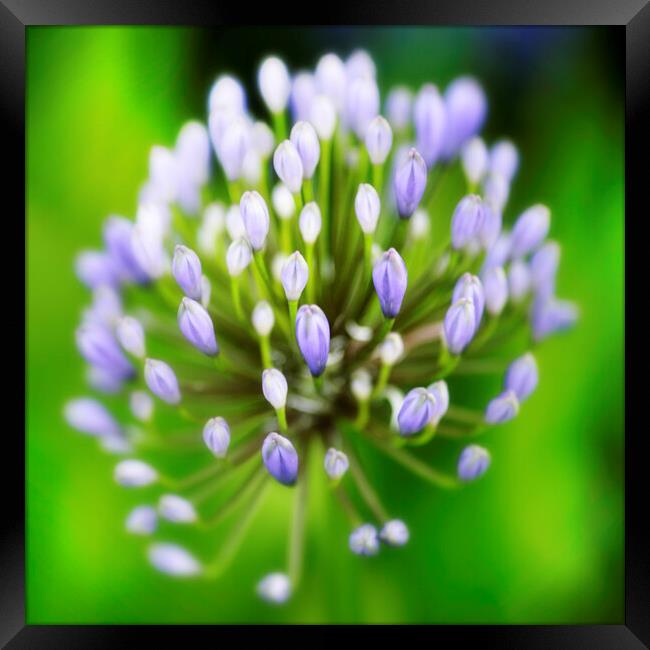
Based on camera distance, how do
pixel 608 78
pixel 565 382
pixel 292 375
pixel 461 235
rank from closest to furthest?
pixel 461 235 < pixel 292 375 < pixel 608 78 < pixel 565 382

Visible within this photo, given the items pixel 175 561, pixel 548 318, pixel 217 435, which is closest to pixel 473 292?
pixel 548 318

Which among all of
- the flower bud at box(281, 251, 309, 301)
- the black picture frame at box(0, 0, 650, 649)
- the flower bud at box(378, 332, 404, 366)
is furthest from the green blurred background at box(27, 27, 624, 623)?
the flower bud at box(281, 251, 309, 301)

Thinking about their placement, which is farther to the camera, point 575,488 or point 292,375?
point 575,488

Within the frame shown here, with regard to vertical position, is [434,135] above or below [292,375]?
above

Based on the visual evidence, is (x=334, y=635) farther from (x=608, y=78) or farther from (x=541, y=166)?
(x=608, y=78)

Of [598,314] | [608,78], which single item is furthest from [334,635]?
[608,78]

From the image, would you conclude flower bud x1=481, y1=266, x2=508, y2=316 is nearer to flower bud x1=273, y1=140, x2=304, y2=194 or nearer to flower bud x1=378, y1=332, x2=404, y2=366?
flower bud x1=378, y1=332, x2=404, y2=366

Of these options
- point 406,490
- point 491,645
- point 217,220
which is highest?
point 217,220
